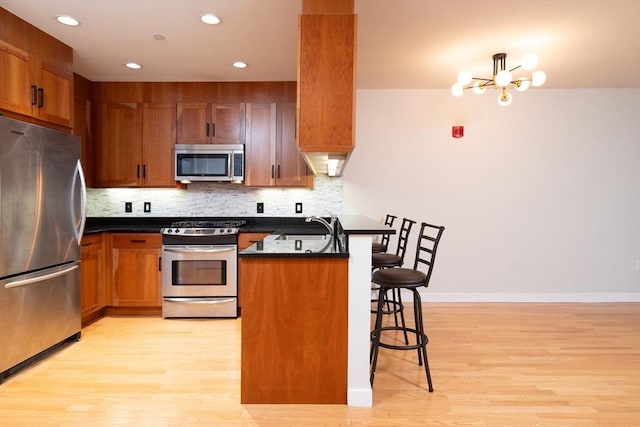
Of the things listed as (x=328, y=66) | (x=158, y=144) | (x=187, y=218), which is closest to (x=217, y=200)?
(x=187, y=218)

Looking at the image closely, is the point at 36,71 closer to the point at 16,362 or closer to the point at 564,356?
the point at 16,362

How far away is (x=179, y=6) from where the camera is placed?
7.86 ft

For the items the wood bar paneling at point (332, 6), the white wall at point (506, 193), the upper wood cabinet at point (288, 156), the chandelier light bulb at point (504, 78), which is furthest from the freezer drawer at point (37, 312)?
the chandelier light bulb at point (504, 78)

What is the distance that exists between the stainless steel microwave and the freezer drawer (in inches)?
54.5

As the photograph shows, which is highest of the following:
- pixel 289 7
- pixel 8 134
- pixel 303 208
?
pixel 289 7

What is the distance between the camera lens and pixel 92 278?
11.1ft

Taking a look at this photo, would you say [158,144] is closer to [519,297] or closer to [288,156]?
[288,156]

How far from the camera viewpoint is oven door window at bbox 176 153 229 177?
3787 millimetres

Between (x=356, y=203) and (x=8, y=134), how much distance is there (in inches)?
124

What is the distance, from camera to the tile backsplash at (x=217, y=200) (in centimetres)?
412

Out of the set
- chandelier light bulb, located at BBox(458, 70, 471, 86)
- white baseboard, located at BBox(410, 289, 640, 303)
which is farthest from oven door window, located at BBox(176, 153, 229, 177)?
white baseboard, located at BBox(410, 289, 640, 303)

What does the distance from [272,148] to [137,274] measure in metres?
1.94

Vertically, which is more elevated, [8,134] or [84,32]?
[84,32]

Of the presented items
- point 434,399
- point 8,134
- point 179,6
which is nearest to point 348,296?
point 434,399
